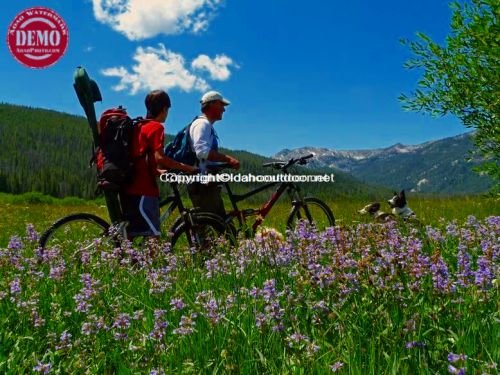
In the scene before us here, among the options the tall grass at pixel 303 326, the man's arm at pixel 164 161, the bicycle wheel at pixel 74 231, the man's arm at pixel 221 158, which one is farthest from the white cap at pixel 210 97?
the tall grass at pixel 303 326

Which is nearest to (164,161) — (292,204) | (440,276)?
(292,204)

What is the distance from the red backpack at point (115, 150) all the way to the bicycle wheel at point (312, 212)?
3.87 m

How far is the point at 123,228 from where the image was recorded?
8.20 m

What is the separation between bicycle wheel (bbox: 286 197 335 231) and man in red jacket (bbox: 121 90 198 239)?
3270 millimetres

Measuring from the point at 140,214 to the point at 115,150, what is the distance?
3.73ft

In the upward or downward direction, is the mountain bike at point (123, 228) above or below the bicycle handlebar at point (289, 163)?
below

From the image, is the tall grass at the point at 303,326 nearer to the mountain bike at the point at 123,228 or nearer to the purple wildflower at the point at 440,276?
the purple wildflower at the point at 440,276

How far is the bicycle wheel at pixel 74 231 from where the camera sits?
786 centimetres

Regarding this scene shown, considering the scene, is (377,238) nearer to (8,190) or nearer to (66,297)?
(66,297)

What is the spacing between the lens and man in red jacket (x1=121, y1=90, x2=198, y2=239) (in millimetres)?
8203

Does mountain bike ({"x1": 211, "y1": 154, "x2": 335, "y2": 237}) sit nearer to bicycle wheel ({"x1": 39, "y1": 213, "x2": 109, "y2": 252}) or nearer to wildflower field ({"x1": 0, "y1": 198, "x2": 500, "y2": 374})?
bicycle wheel ({"x1": 39, "y1": 213, "x2": 109, "y2": 252})

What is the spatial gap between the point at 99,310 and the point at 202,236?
4657mm

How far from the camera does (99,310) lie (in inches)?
184

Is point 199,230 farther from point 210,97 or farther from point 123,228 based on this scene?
point 210,97
